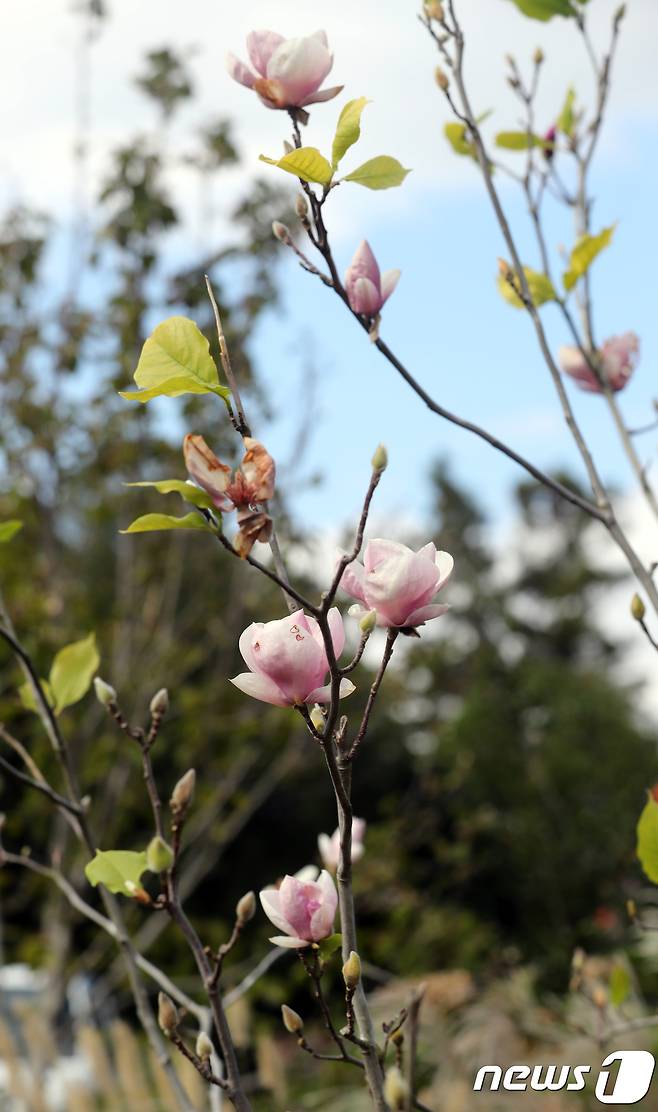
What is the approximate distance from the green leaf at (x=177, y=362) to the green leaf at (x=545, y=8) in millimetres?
729

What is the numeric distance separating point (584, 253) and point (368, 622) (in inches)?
24.2

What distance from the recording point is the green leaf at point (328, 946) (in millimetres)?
622

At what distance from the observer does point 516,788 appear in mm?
6637

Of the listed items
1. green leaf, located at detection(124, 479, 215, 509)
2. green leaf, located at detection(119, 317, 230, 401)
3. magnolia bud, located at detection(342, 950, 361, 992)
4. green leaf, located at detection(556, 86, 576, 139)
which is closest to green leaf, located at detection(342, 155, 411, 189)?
Result: green leaf, located at detection(119, 317, 230, 401)

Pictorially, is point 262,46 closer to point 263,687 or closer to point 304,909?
point 263,687

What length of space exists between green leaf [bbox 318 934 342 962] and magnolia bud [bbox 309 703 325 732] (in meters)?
0.14

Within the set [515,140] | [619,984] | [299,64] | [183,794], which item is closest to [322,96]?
[299,64]

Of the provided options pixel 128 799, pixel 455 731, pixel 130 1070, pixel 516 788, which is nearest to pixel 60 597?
pixel 128 799

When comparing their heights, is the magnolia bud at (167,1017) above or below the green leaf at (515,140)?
below

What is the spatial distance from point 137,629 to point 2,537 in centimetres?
304

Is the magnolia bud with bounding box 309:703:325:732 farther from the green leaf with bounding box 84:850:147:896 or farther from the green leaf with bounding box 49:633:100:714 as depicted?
the green leaf with bounding box 49:633:100:714

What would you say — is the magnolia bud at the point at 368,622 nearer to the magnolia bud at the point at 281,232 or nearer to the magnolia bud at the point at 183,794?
the magnolia bud at the point at 183,794

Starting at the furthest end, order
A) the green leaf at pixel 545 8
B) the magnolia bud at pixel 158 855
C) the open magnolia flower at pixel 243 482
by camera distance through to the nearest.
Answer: the green leaf at pixel 545 8 < the magnolia bud at pixel 158 855 < the open magnolia flower at pixel 243 482

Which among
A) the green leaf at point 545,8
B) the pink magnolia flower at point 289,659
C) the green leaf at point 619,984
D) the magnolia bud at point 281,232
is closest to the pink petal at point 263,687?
the pink magnolia flower at point 289,659
